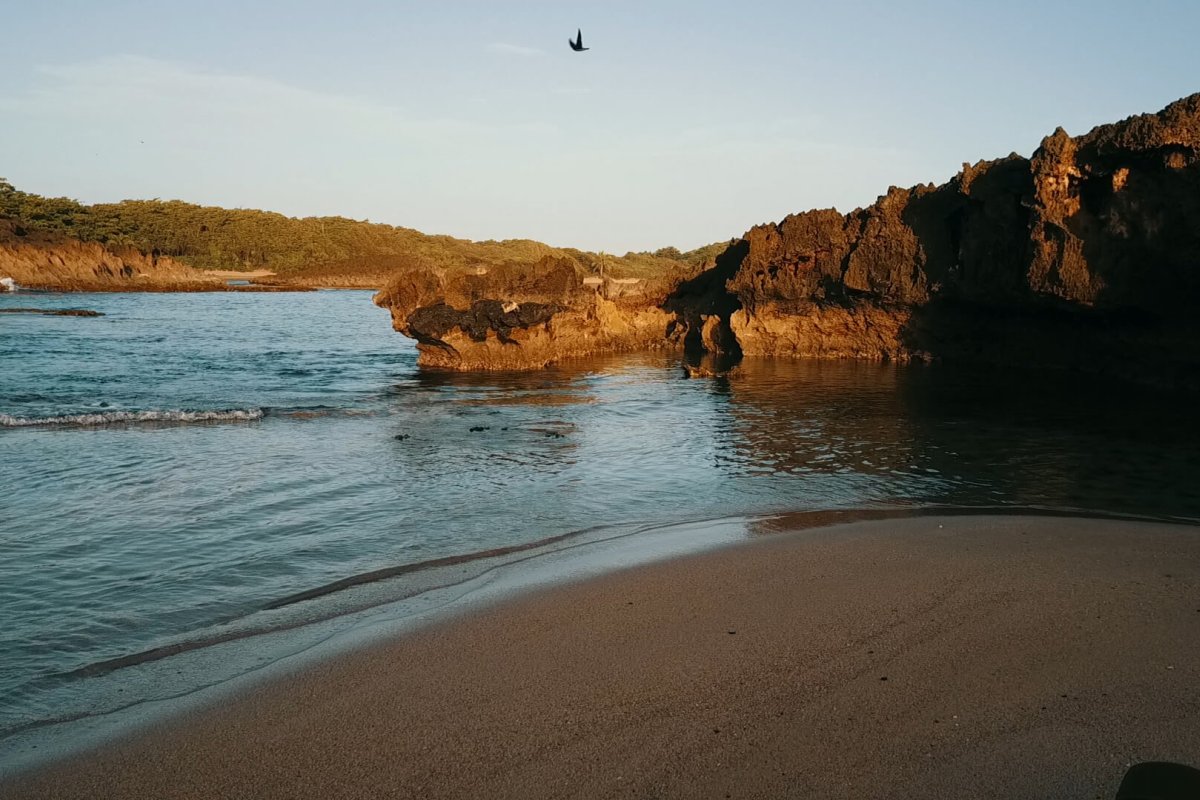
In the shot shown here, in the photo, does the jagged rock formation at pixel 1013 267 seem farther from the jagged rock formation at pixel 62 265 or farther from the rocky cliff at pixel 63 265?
the jagged rock formation at pixel 62 265

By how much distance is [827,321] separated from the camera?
27219 mm

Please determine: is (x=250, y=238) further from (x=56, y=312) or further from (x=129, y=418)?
(x=129, y=418)

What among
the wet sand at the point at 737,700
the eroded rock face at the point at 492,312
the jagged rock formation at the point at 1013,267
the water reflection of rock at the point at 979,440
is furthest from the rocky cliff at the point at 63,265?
the wet sand at the point at 737,700

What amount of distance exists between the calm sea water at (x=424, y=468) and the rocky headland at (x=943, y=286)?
1676 mm

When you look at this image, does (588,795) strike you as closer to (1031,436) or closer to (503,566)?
(503,566)

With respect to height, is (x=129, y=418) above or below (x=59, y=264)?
below

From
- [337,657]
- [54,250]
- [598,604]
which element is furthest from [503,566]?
[54,250]

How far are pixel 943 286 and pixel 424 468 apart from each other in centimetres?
1566

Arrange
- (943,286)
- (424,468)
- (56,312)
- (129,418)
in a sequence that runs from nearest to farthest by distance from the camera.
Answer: (424,468) < (129,418) < (943,286) < (56,312)

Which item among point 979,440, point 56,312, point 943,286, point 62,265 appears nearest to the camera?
point 979,440

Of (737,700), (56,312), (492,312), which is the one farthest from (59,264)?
(737,700)

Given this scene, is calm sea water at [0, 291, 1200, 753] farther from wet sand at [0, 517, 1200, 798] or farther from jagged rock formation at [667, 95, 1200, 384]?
jagged rock formation at [667, 95, 1200, 384]

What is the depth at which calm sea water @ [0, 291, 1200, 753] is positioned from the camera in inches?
281

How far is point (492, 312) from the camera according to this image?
25875 mm
